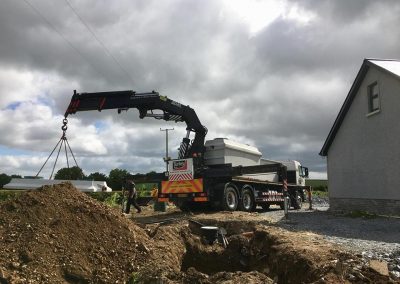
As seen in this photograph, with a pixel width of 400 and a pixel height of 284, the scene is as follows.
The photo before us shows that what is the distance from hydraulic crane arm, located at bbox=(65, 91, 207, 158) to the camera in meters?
15.9

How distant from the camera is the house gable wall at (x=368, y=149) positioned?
1685 centimetres

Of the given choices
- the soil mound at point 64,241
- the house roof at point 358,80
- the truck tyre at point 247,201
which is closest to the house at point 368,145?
the house roof at point 358,80

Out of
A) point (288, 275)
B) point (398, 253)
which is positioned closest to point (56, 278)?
point (288, 275)

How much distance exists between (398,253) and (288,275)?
89.6 inches

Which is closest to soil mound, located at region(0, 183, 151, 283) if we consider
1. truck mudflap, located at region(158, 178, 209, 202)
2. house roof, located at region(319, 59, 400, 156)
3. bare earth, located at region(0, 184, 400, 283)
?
bare earth, located at region(0, 184, 400, 283)

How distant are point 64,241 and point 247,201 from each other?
1275cm

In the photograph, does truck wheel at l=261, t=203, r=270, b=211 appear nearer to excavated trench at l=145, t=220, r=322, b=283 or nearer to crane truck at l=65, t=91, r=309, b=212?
crane truck at l=65, t=91, r=309, b=212

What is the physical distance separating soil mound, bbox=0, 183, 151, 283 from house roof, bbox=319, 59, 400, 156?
13224mm

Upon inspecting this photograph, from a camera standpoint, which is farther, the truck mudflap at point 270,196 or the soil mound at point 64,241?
the truck mudflap at point 270,196

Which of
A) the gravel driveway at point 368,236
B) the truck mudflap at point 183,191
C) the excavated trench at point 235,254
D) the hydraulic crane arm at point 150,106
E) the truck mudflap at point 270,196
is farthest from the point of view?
the truck mudflap at point 270,196

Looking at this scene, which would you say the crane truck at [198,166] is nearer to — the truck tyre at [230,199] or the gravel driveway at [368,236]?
the truck tyre at [230,199]

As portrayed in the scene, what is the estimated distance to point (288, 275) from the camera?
308 inches

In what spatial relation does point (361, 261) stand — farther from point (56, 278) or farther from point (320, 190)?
point (320, 190)

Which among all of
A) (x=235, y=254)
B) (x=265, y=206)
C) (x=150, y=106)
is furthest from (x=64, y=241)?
(x=265, y=206)
